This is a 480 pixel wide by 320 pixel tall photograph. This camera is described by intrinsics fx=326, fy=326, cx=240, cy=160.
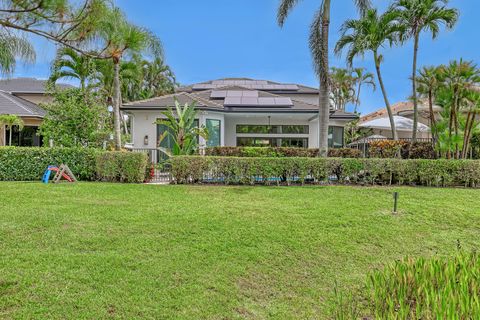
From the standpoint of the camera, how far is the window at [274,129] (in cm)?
2200

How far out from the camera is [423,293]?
142 inches

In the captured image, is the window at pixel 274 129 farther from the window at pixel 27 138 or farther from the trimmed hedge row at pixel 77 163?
the window at pixel 27 138

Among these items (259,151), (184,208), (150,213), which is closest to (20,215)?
(150,213)

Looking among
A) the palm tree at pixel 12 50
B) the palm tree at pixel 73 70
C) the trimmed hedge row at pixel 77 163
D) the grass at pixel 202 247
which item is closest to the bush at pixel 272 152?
the trimmed hedge row at pixel 77 163

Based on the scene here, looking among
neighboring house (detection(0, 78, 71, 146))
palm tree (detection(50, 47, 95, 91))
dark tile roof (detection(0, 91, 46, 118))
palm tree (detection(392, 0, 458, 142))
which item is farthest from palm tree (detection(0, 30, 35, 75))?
dark tile roof (detection(0, 91, 46, 118))

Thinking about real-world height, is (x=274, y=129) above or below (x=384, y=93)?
below

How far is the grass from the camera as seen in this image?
13.2 ft

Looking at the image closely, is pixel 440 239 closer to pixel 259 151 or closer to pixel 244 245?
pixel 244 245

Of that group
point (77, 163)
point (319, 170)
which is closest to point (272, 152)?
point (319, 170)

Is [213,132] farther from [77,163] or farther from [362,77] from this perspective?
[362,77]

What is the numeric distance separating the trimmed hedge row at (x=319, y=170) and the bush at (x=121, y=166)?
4.64 feet

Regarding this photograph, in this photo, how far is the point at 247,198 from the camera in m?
9.95

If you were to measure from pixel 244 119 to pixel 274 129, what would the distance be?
7.02 ft

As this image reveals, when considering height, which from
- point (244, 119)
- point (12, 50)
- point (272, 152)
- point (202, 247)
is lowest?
point (202, 247)
